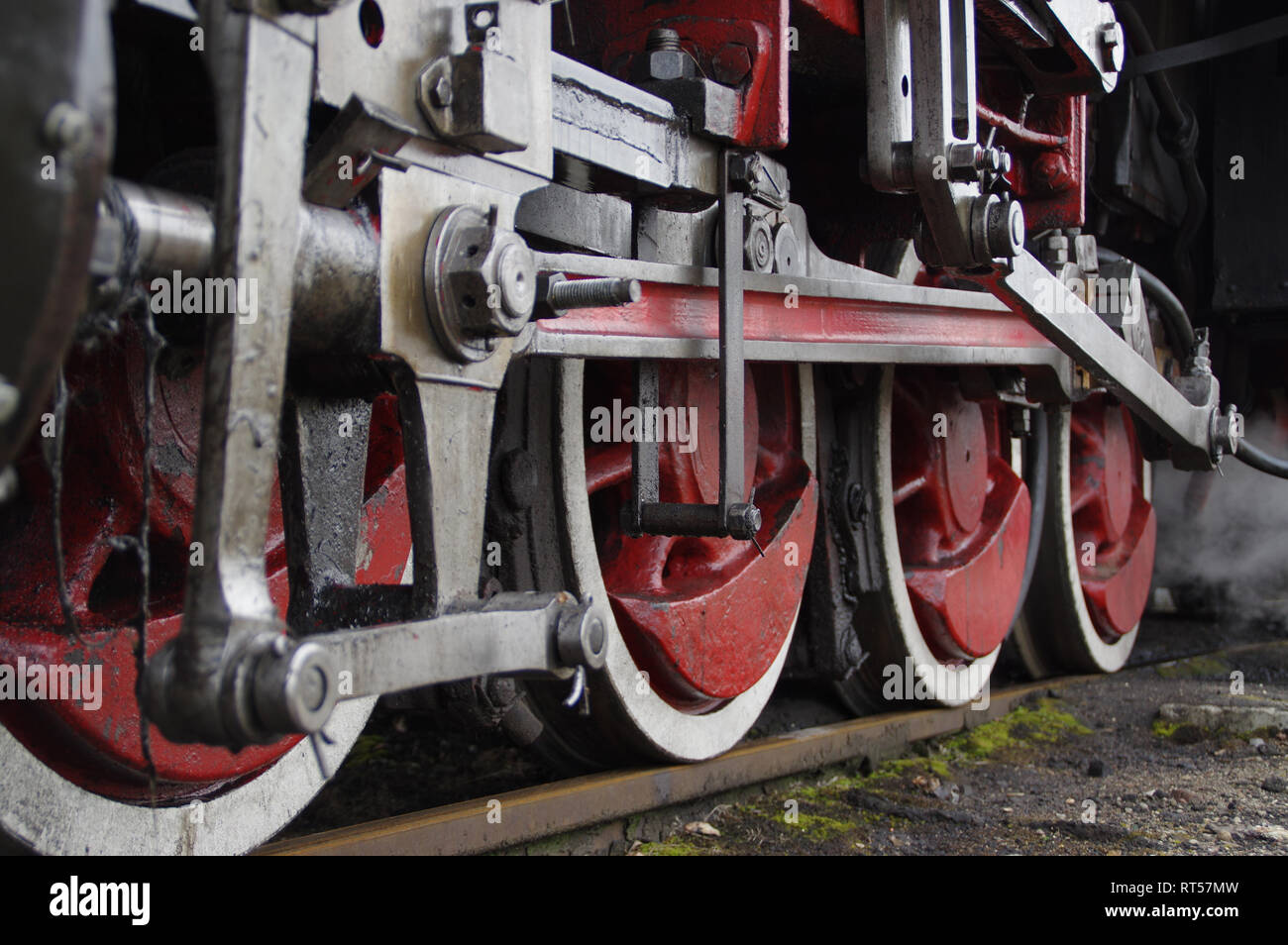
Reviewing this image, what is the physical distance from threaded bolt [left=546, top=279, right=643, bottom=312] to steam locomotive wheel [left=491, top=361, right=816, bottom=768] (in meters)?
0.63

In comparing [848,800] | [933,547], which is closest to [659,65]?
[848,800]

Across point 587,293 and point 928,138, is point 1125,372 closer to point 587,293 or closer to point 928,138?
point 928,138

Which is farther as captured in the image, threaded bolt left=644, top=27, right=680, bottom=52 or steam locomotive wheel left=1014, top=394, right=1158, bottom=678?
steam locomotive wheel left=1014, top=394, right=1158, bottom=678

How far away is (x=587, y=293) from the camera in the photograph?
1282 mm

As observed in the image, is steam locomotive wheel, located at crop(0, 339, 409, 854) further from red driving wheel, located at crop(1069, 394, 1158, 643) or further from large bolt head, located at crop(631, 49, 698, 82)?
red driving wheel, located at crop(1069, 394, 1158, 643)

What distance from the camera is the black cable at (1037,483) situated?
3377 millimetres

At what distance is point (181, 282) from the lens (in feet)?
3.46

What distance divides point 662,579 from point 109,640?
1008 mm

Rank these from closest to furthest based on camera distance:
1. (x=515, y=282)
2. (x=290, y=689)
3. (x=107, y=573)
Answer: (x=290, y=689) < (x=515, y=282) < (x=107, y=573)

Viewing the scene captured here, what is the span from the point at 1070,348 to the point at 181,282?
1.86m

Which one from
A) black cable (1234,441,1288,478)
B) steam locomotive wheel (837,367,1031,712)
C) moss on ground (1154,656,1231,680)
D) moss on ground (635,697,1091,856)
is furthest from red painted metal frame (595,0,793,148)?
moss on ground (1154,656,1231,680)

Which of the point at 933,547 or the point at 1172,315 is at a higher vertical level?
the point at 1172,315

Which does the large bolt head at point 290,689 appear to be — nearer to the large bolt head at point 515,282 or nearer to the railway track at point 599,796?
the large bolt head at point 515,282

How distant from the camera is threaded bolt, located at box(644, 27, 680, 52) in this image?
175 cm
